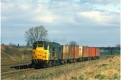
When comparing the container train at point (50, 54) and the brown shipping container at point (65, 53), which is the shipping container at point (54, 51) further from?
the brown shipping container at point (65, 53)

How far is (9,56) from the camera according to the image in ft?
223

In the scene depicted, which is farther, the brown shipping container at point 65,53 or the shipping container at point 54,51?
the brown shipping container at point 65,53

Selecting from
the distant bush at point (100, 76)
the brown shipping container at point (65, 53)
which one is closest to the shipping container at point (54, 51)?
the brown shipping container at point (65, 53)

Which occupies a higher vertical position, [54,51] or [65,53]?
[54,51]

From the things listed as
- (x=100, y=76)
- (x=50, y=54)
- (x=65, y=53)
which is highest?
(x=50, y=54)

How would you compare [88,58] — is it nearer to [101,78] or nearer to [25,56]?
[25,56]

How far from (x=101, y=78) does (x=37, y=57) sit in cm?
2136

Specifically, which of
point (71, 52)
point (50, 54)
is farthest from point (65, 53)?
point (50, 54)

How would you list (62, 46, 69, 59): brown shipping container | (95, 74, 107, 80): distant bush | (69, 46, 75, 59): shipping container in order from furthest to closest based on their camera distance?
(69, 46, 75, 59): shipping container → (62, 46, 69, 59): brown shipping container → (95, 74, 107, 80): distant bush

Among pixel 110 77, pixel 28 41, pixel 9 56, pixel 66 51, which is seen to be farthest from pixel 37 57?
pixel 28 41

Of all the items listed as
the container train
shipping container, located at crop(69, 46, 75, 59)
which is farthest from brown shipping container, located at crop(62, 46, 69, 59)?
shipping container, located at crop(69, 46, 75, 59)

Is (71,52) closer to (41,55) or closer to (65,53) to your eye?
(65,53)

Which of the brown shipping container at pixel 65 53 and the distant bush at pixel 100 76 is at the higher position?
the brown shipping container at pixel 65 53

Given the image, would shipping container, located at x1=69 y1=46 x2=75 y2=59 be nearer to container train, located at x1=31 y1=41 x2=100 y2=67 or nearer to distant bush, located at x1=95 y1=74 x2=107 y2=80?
container train, located at x1=31 y1=41 x2=100 y2=67
